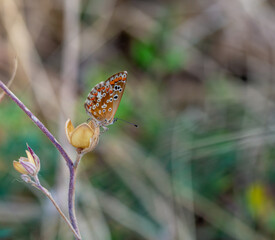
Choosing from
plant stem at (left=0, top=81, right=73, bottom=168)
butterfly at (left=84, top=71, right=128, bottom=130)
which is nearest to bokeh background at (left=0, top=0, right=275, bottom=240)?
butterfly at (left=84, top=71, right=128, bottom=130)

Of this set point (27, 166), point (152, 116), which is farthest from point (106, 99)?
point (152, 116)

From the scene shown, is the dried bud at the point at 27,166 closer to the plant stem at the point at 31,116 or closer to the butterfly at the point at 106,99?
the plant stem at the point at 31,116

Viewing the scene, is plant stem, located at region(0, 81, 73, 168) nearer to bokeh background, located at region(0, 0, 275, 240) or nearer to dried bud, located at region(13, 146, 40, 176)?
dried bud, located at region(13, 146, 40, 176)

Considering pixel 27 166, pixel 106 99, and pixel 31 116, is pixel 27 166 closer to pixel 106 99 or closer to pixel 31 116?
pixel 31 116

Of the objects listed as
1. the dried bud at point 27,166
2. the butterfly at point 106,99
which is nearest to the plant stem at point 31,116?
the dried bud at point 27,166

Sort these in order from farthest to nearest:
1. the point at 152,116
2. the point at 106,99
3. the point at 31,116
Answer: the point at 152,116, the point at 106,99, the point at 31,116

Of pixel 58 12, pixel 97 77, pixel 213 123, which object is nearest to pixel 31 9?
pixel 58 12
